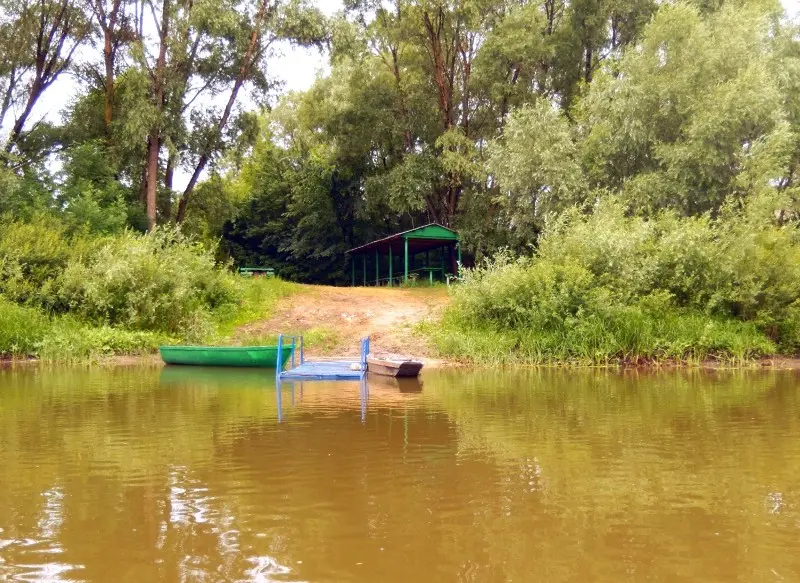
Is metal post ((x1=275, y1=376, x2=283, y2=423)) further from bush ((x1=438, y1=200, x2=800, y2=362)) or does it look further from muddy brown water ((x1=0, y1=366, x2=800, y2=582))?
bush ((x1=438, y1=200, x2=800, y2=362))

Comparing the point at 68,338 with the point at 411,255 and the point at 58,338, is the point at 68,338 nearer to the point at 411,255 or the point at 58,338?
the point at 58,338

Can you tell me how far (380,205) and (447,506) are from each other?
36.8 metres

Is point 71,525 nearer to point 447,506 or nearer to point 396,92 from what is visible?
point 447,506

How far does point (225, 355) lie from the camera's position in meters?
19.5

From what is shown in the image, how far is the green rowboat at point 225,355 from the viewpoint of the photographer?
62.2ft

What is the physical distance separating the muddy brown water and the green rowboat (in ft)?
21.4

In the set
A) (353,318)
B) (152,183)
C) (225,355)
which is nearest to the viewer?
(225,355)

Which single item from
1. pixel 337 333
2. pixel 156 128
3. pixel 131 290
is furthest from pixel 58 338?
pixel 156 128

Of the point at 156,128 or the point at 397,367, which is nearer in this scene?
the point at 397,367

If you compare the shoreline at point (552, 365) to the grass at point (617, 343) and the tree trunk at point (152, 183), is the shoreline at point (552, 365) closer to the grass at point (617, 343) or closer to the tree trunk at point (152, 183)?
the grass at point (617, 343)

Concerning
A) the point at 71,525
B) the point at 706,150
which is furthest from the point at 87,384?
the point at 706,150

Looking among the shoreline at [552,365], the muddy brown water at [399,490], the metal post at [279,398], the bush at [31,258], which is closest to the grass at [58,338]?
the shoreline at [552,365]

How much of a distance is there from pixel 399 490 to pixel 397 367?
33.8 ft

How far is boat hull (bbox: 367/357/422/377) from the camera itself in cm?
1658
